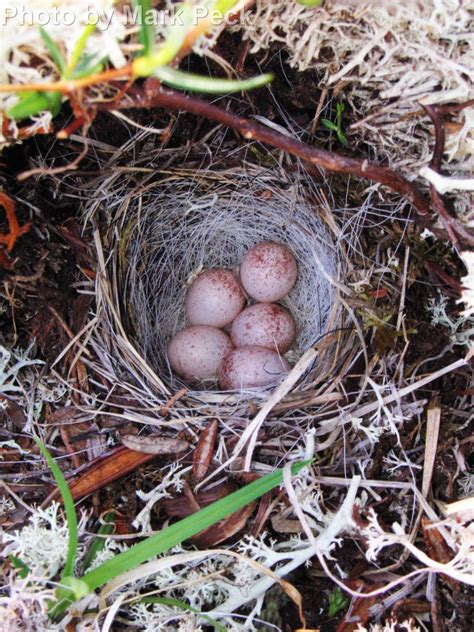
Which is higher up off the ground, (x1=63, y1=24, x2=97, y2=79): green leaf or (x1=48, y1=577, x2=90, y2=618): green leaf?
(x1=63, y1=24, x2=97, y2=79): green leaf

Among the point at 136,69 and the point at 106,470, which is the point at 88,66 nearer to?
the point at 136,69

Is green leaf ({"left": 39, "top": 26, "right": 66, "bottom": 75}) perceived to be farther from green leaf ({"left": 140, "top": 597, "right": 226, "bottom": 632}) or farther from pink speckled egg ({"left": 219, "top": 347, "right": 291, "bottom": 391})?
green leaf ({"left": 140, "top": 597, "right": 226, "bottom": 632})

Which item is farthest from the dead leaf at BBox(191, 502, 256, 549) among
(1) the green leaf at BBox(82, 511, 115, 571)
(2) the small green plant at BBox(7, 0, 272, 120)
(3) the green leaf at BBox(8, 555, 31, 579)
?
(2) the small green plant at BBox(7, 0, 272, 120)

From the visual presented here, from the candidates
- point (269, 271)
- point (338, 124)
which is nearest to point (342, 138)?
point (338, 124)

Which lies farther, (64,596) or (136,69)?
(64,596)

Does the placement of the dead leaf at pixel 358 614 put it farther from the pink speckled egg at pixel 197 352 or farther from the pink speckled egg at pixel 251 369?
the pink speckled egg at pixel 197 352
